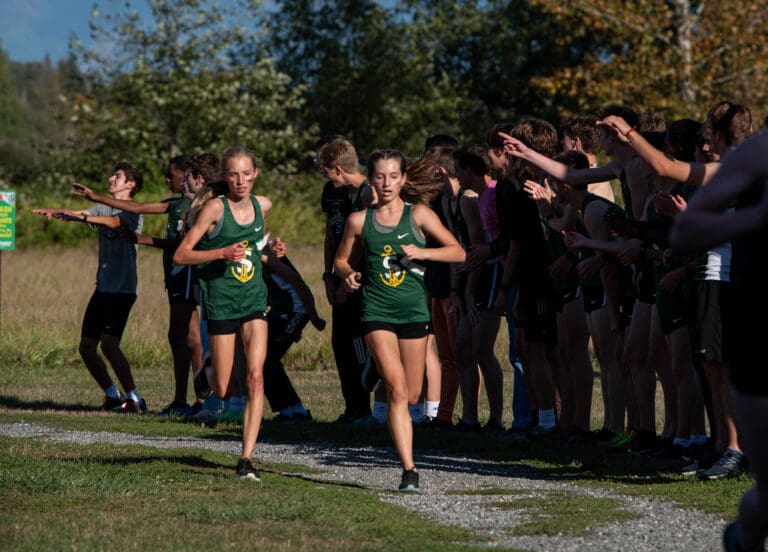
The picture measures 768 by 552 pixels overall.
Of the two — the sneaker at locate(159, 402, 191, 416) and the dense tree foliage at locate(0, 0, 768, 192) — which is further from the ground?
the dense tree foliage at locate(0, 0, 768, 192)

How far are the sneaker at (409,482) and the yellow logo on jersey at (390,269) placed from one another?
1.18m

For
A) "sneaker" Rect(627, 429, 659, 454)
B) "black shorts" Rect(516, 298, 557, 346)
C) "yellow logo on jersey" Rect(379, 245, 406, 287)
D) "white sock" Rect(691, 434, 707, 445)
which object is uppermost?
"yellow logo on jersey" Rect(379, 245, 406, 287)

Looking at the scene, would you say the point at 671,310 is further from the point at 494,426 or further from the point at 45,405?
the point at 45,405

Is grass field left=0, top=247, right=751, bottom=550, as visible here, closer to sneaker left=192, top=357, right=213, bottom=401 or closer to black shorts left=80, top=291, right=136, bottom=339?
sneaker left=192, top=357, right=213, bottom=401

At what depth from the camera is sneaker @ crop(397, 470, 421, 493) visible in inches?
318

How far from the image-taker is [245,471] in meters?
8.53

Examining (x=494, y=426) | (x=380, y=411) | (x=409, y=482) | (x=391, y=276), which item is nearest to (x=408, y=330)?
(x=391, y=276)

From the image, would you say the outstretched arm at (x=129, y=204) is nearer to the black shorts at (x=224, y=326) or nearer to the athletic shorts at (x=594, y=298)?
the black shorts at (x=224, y=326)

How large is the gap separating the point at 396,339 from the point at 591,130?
2.95 meters

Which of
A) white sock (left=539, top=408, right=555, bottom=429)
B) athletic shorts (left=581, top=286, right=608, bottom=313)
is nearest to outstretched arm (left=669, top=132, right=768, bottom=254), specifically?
athletic shorts (left=581, top=286, right=608, bottom=313)

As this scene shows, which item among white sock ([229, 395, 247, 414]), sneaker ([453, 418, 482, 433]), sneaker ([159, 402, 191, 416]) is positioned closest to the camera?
sneaker ([453, 418, 482, 433])

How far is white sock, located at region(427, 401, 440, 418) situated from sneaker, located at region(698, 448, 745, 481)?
4143 millimetres

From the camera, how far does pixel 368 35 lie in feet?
167

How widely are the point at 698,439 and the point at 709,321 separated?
4.36ft
